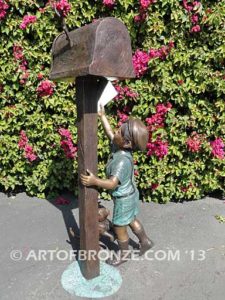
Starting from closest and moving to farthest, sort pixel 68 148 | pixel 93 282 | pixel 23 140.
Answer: pixel 93 282 → pixel 68 148 → pixel 23 140

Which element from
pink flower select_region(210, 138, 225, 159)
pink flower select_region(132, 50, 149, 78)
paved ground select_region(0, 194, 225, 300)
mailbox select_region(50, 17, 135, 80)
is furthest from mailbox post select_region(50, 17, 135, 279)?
pink flower select_region(210, 138, 225, 159)

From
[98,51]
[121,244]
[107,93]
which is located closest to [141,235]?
[121,244]

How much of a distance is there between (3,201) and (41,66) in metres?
1.91

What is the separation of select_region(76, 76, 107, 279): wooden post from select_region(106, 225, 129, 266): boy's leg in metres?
0.26

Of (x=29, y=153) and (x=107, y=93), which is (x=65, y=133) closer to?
(x=29, y=153)

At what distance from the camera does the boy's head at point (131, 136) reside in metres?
3.24

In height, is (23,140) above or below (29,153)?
above

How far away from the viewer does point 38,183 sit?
5.03 metres

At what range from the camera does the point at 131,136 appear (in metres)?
3.25

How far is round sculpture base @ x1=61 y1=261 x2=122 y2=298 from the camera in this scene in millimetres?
3230

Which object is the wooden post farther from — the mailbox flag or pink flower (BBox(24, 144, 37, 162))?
pink flower (BBox(24, 144, 37, 162))

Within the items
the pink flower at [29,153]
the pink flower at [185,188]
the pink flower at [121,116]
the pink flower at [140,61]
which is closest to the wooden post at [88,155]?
the pink flower at [140,61]

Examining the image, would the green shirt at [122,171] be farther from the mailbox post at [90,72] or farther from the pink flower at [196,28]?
the pink flower at [196,28]

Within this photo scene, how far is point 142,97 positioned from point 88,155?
5.63 ft
